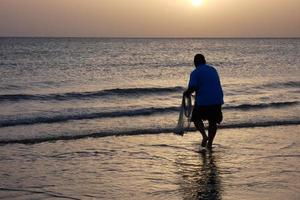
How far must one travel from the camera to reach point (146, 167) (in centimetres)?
827

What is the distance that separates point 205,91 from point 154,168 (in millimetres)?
1991

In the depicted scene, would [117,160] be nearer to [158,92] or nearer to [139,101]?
[139,101]

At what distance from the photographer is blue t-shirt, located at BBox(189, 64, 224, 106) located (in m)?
9.40

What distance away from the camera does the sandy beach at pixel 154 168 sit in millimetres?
6790

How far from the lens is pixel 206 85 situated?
9.44 meters

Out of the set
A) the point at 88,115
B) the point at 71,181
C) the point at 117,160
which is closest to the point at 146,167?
the point at 117,160

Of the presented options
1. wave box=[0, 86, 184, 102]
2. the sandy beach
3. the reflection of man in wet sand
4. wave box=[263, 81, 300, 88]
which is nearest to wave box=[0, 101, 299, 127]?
the sandy beach

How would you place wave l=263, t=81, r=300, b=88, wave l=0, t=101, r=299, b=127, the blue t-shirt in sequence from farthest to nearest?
wave l=263, t=81, r=300, b=88 → wave l=0, t=101, r=299, b=127 → the blue t-shirt

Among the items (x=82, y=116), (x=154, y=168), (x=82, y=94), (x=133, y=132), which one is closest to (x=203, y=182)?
(x=154, y=168)

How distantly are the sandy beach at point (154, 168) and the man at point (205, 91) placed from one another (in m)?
0.67

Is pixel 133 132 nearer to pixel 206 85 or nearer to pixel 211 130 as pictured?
pixel 211 130

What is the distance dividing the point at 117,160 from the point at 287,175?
9.31 feet

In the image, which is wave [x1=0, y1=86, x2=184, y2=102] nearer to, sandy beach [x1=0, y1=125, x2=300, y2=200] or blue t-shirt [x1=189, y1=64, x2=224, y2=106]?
sandy beach [x1=0, y1=125, x2=300, y2=200]

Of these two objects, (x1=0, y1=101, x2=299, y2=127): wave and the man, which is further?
(x1=0, y1=101, x2=299, y2=127): wave
